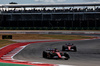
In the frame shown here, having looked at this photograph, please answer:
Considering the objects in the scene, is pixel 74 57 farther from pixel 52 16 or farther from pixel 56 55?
pixel 52 16

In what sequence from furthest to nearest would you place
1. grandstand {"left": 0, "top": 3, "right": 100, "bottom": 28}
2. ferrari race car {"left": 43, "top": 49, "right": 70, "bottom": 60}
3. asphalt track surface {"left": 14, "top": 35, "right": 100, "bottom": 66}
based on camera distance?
grandstand {"left": 0, "top": 3, "right": 100, "bottom": 28}
ferrari race car {"left": 43, "top": 49, "right": 70, "bottom": 60}
asphalt track surface {"left": 14, "top": 35, "right": 100, "bottom": 66}

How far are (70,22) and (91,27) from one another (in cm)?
616

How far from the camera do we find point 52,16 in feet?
256

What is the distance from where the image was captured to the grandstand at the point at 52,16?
241ft

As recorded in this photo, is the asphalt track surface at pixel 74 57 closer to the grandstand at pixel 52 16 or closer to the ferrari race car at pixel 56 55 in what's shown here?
the ferrari race car at pixel 56 55

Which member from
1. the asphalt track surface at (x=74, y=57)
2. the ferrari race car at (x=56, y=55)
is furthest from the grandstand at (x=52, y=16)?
the ferrari race car at (x=56, y=55)

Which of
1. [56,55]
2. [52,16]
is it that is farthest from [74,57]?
[52,16]

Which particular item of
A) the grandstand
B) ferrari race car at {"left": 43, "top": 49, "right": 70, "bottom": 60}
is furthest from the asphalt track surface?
the grandstand

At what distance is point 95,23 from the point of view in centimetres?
7269

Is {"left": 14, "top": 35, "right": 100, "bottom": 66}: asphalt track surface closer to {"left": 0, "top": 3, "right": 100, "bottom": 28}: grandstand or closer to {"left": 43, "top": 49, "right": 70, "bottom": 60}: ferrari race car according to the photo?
{"left": 43, "top": 49, "right": 70, "bottom": 60}: ferrari race car

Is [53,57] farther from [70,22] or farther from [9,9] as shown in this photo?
[9,9]

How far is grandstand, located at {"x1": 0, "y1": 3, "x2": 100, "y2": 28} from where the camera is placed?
73.5 meters

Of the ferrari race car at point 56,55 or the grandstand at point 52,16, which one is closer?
the ferrari race car at point 56,55

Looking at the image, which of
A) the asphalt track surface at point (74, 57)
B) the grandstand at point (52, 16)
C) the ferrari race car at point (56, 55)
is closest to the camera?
the asphalt track surface at point (74, 57)
